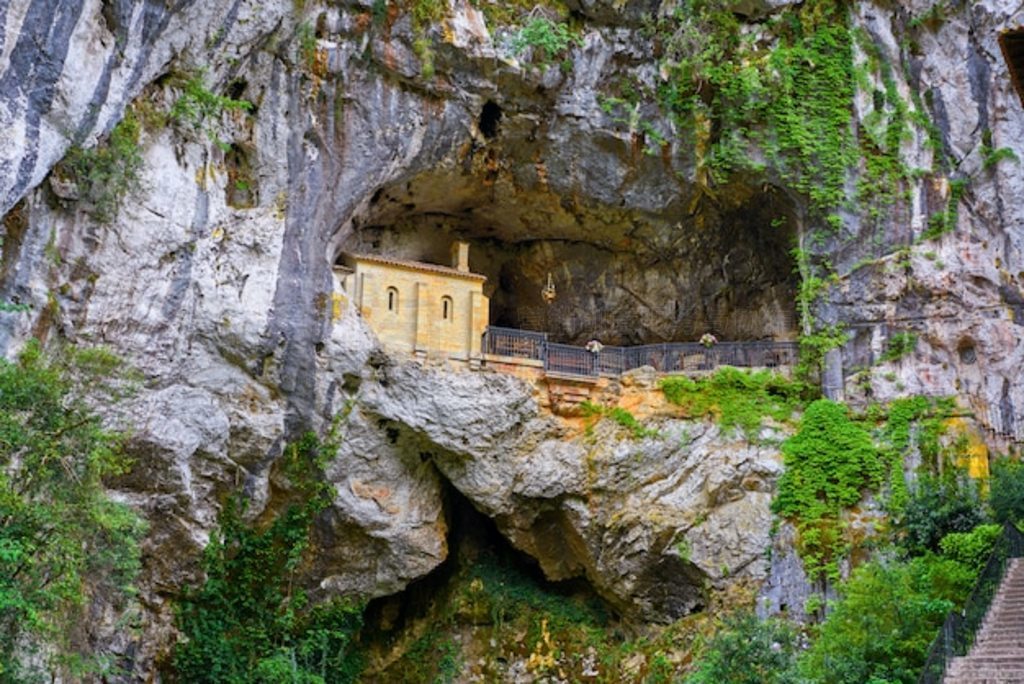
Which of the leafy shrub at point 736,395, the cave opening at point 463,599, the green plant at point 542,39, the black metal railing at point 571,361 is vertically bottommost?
the cave opening at point 463,599

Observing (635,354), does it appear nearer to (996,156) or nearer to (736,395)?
→ (736,395)

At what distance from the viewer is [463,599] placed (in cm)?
2523

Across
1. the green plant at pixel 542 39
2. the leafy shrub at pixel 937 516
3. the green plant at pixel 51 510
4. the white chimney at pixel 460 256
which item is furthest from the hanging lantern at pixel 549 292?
the green plant at pixel 51 510

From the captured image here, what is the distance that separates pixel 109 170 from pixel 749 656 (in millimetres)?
13167

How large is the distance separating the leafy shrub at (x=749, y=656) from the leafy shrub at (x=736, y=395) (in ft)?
24.2

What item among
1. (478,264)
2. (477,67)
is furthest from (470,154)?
(478,264)

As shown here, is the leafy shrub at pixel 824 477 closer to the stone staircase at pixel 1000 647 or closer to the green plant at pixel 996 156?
the stone staircase at pixel 1000 647

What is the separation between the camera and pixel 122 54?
19266mm

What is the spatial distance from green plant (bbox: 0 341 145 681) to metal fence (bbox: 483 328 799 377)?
1047cm

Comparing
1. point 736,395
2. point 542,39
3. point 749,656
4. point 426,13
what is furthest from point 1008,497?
point 426,13

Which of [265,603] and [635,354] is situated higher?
[635,354]

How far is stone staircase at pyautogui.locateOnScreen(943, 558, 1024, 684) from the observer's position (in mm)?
14562

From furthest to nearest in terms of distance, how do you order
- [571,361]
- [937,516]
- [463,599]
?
[571,361] < [463,599] < [937,516]

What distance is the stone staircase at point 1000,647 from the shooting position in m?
14.6
